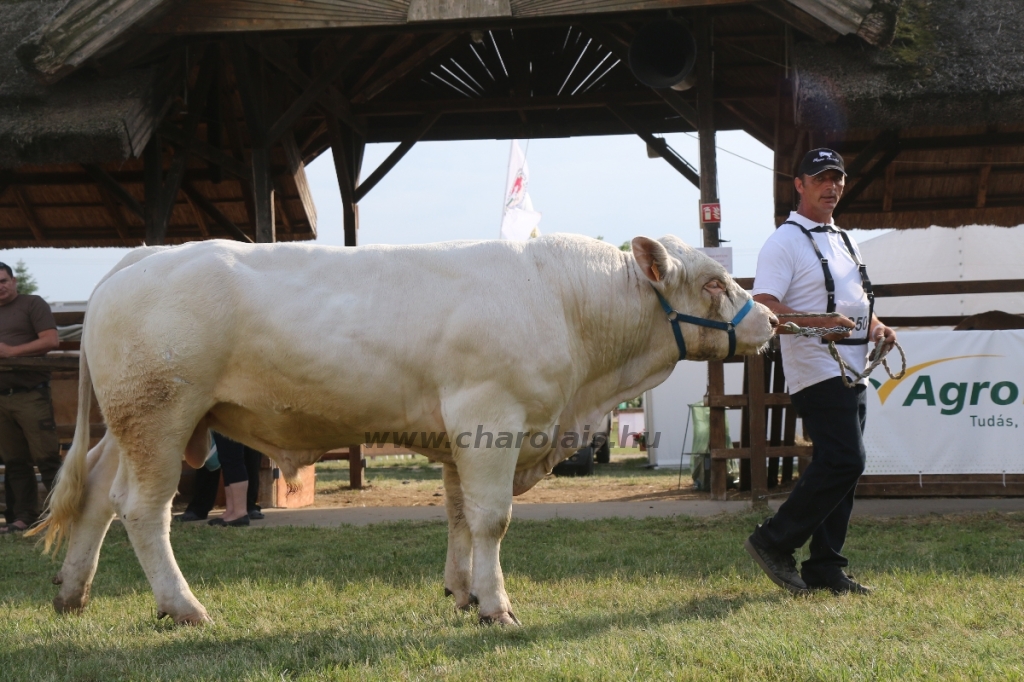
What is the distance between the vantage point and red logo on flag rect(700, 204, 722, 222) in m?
9.55

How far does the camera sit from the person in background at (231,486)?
8625 mm

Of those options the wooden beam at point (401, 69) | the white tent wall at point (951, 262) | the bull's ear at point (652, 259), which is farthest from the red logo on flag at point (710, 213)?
the white tent wall at point (951, 262)

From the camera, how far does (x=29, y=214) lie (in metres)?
13.4

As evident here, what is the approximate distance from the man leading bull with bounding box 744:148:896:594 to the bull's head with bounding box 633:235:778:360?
0.46 ft

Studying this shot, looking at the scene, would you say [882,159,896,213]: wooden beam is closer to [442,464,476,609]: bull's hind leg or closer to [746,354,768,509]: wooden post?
[746,354,768,509]: wooden post

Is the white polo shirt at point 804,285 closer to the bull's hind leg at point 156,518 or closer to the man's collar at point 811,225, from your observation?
the man's collar at point 811,225

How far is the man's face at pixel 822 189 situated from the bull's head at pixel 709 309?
24.2 inches

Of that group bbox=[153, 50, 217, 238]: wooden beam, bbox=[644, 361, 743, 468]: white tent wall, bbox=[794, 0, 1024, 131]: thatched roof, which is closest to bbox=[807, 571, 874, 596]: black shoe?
bbox=[794, 0, 1024, 131]: thatched roof

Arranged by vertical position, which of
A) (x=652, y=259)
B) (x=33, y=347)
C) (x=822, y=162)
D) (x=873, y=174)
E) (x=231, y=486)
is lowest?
(x=231, y=486)

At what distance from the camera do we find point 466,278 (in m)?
4.64

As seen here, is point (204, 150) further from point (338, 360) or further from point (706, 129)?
point (338, 360)

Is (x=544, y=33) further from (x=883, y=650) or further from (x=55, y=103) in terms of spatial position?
(x=883, y=650)

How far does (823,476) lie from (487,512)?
5.44 ft

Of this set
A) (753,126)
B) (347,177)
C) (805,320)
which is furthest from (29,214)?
(805,320)
